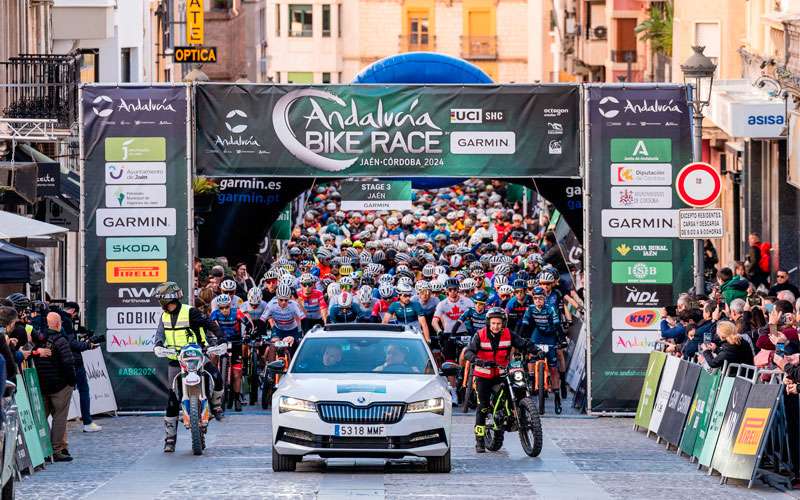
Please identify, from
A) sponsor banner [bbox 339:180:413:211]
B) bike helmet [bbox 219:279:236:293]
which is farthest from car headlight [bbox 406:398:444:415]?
sponsor banner [bbox 339:180:413:211]

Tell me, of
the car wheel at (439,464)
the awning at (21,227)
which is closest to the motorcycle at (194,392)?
the car wheel at (439,464)

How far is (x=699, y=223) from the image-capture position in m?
26.2

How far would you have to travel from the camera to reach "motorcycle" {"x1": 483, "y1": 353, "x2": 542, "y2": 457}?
22.4 meters

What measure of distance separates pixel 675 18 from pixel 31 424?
3785 centimetres

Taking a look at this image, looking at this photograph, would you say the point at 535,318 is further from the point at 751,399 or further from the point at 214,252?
the point at 214,252

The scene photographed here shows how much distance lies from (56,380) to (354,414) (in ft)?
12.6

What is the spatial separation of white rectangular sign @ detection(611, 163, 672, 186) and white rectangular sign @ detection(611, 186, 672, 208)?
0.07 meters

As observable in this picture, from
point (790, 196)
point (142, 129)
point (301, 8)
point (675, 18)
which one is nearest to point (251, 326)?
point (142, 129)

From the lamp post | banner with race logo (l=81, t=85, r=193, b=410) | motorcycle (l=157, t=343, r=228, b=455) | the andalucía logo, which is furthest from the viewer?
the andalucía logo

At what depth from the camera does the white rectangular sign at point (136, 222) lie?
91.0ft

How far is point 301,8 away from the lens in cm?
11656

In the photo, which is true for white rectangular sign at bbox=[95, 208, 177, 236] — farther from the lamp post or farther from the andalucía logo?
the lamp post

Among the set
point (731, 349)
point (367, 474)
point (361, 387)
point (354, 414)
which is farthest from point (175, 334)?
point (731, 349)

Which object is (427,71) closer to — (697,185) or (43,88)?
(43,88)
